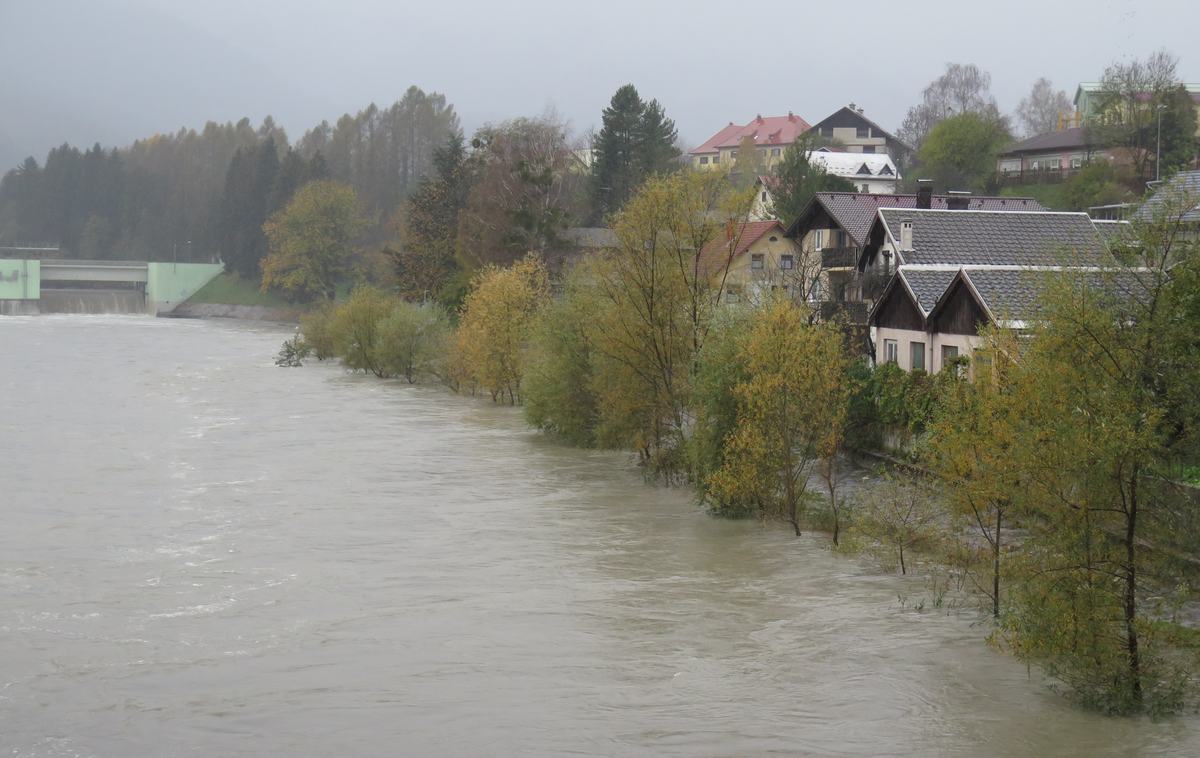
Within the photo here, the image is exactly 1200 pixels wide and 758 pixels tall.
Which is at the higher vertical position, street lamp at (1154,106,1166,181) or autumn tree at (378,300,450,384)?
street lamp at (1154,106,1166,181)

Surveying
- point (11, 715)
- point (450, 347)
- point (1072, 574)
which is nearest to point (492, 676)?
point (11, 715)

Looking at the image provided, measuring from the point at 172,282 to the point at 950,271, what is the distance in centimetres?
10955

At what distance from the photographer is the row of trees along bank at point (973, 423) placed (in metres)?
11.7

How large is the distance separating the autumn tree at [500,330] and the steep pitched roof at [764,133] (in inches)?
3315

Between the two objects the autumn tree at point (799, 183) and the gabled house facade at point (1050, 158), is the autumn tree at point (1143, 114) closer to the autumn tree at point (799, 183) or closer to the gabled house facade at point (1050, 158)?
the gabled house facade at point (1050, 158)

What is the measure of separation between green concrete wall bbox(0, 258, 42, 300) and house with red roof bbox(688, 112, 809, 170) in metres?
70.9

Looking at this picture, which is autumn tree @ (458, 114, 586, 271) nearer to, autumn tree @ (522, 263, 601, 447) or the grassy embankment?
autumn tree @ (522, 263, 601, 447)

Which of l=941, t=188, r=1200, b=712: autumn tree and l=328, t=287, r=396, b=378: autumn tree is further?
l=328, t=287, r=396, b=378: autumn tree

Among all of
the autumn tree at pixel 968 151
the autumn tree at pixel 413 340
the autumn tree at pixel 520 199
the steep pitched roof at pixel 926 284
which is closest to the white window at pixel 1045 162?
the autumn tree at pixel 968 151

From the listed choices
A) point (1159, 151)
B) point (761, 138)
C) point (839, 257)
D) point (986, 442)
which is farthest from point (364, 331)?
point (761, 138)

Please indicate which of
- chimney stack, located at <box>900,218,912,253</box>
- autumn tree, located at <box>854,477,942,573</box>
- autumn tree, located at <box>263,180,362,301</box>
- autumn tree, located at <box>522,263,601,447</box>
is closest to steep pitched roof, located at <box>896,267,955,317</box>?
chimney stack, located at <box>900,218,912,253</box>

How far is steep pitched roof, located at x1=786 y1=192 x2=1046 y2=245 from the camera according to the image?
161ft

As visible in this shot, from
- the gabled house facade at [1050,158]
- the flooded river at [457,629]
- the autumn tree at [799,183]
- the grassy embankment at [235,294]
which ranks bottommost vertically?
the flooded river at [457,629]

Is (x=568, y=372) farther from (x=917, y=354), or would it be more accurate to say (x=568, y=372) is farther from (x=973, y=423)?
(x=973, y=423)
